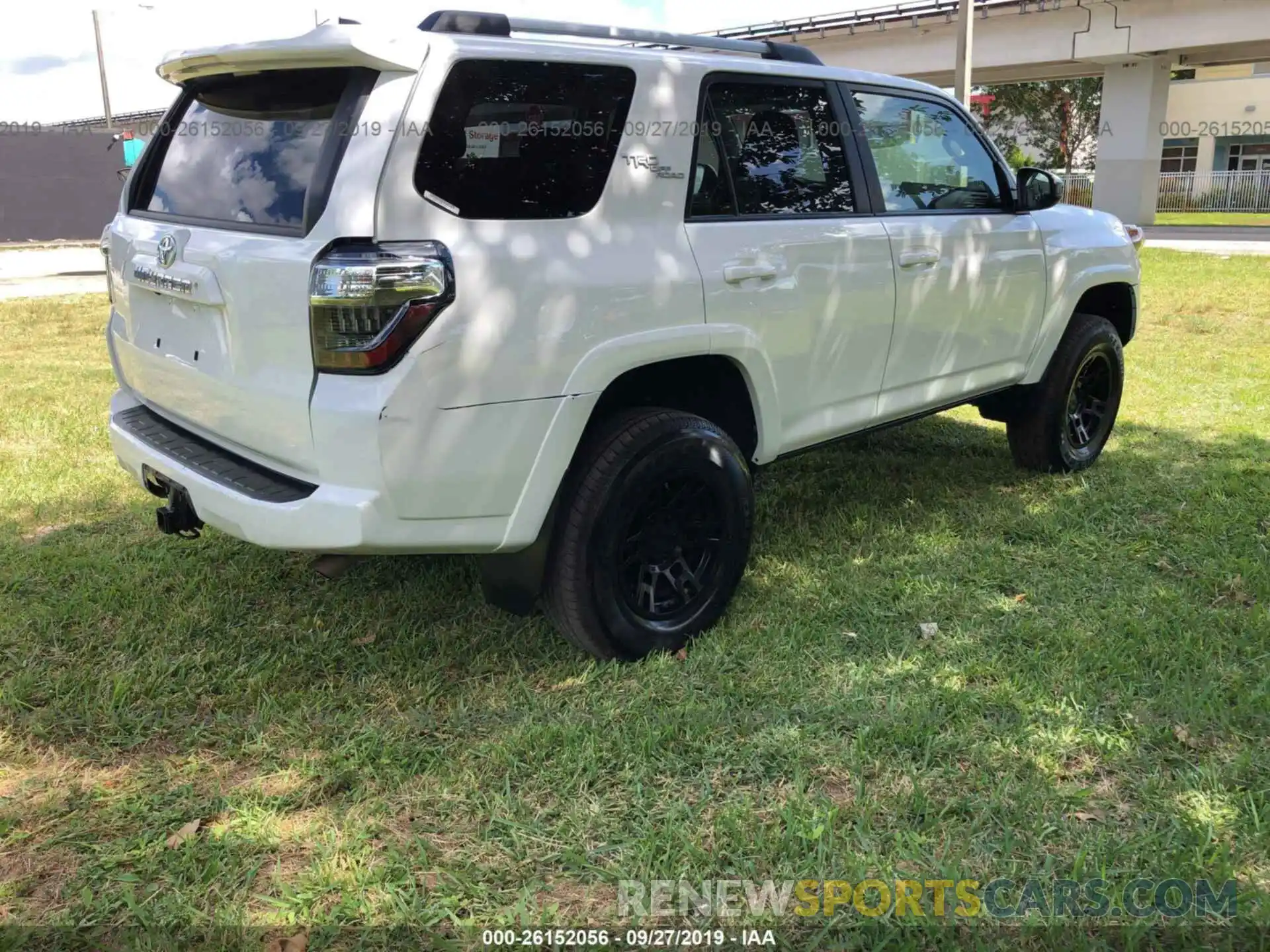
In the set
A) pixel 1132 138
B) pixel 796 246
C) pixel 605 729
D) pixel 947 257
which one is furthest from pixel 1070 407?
pixel 1132 138

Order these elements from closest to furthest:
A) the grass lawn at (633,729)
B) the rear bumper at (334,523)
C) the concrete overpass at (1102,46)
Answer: the grass lawn at (633,729) < the rear bumper at (334,523) < the concrete overpass at (1102,46)

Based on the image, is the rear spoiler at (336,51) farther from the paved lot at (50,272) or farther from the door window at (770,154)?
the paved lot at (50,272)

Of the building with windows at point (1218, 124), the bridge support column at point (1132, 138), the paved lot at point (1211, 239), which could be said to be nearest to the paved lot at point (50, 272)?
the paved lot at point (1211, 239)

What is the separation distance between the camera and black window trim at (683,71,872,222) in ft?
10.8

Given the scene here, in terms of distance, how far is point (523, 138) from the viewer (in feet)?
9.36

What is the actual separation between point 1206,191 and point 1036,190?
130ft

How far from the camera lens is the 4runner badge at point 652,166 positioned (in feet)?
10.1

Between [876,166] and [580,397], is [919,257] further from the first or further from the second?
[580,397]

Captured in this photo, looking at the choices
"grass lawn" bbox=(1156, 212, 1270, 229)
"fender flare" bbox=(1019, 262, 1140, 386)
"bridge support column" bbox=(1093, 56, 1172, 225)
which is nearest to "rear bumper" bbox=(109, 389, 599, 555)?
→ "fender flare" bbox=(1019, 262, 1140, 386)

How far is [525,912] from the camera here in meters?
2.27

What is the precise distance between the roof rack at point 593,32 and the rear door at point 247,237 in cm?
38

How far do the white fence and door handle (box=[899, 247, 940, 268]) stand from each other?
34.2 m

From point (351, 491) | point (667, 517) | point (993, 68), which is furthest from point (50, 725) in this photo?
point (993, 68)

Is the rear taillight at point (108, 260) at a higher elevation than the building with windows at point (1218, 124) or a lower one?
lower
